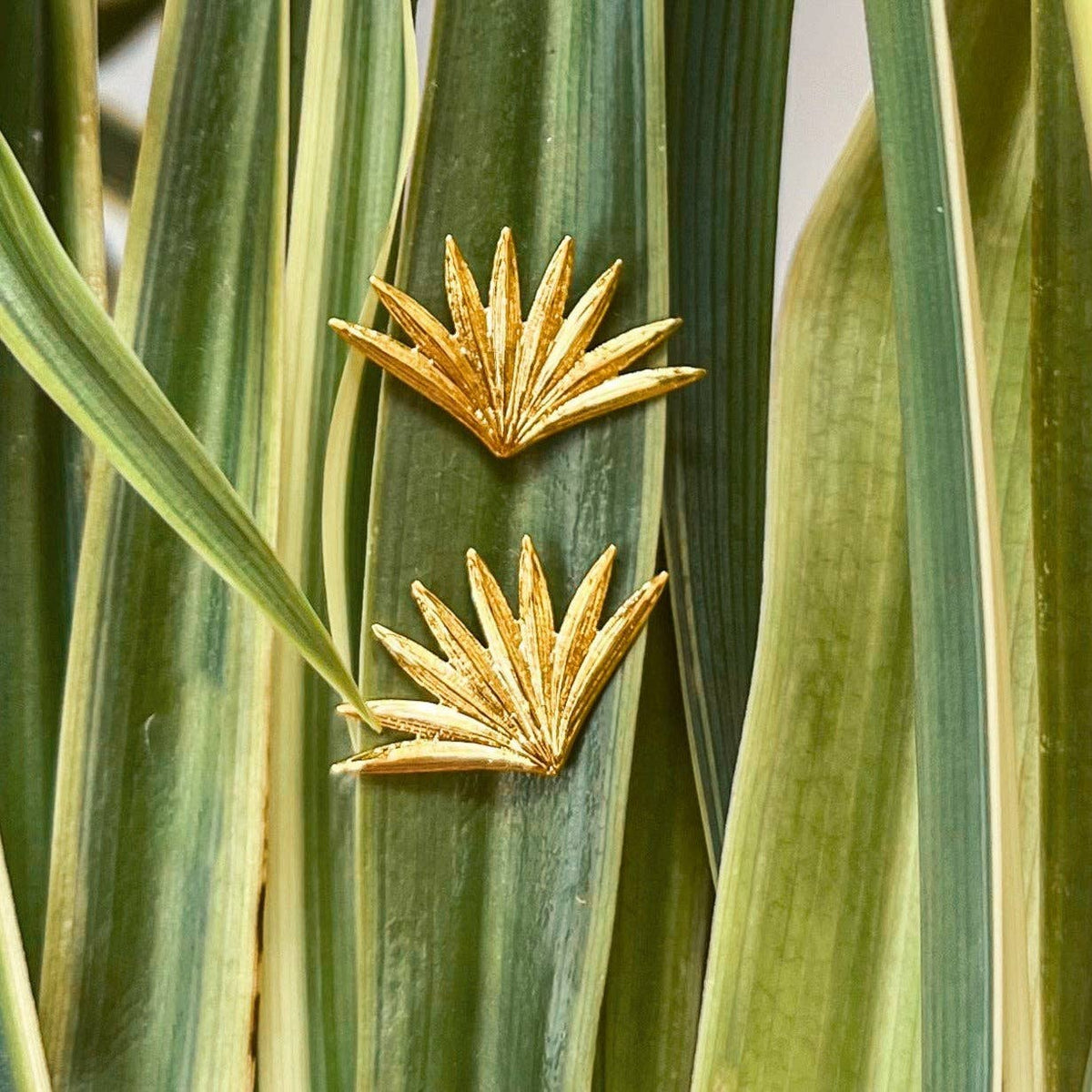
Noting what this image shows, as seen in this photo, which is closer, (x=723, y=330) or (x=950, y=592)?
(x=950, y=592)

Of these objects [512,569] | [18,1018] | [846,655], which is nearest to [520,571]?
[512,569]

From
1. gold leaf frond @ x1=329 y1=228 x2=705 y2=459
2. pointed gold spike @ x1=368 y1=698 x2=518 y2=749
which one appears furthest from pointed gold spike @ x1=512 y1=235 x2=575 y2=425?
pointed gold spike @ x1=368 y1=698 x2=518 y2=749

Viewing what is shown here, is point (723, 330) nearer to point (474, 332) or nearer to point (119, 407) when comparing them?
point (474, 332)

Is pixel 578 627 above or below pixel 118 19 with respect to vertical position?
below

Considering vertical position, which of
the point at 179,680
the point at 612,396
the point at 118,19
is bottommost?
the point at 179,680

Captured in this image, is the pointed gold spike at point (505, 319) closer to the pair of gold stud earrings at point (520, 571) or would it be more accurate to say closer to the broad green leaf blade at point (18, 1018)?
the pair of gold stud earrings at point (520, 571)

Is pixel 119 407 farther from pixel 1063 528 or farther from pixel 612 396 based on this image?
pixel 1063 528

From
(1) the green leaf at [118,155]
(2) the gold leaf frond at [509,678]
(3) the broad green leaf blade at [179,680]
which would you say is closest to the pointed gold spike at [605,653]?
(2) the gold leaf frond at [509,678]
